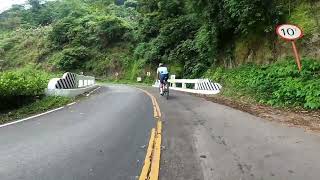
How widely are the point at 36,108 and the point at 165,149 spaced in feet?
28.2

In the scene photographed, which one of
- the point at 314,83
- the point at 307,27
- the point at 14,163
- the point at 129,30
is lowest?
the point at 14,163

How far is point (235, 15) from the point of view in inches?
800

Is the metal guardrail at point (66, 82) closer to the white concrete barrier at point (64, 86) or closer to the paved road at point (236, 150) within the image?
the white concrete barrier at point (64, 86)

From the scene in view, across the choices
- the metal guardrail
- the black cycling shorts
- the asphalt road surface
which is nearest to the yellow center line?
the asphalt road surface

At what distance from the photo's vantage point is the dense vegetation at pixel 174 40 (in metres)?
17.4

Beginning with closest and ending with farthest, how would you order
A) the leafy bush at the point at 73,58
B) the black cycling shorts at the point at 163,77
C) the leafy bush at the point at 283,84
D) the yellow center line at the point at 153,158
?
the yellow center line at the point at 153,158
the leafy bush at the point at 283,84
the black cycling shorts at the point at 163,77
the leafy bush at the point at 73,58

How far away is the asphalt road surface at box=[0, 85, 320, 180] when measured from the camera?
6.39 metres

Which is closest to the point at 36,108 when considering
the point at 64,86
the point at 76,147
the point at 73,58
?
the point at 64,86

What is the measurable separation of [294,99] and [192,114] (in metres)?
3.64

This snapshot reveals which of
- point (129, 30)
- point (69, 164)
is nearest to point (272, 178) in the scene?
point (69, 164)

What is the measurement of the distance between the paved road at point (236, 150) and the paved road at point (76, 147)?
64cm

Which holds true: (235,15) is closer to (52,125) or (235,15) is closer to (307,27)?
(307,27)

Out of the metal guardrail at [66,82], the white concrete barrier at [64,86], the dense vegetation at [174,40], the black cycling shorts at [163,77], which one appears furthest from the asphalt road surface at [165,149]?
the black cycling shorts at [163,77]

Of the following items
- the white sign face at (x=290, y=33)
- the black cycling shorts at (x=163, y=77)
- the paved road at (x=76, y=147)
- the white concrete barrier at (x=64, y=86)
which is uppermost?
the white sign face at (x=290, y=33)
